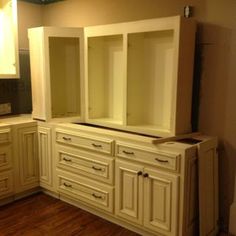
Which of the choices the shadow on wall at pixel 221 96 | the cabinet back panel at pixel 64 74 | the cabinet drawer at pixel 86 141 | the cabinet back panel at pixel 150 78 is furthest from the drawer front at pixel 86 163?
the shadow on wall at pixel 221 96

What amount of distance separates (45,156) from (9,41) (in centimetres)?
135

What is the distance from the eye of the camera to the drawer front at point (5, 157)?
287 cm

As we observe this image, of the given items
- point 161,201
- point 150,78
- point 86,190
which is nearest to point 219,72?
point 150,78

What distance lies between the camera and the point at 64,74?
335 centimetres

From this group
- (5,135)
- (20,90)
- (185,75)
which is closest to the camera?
(185,75)

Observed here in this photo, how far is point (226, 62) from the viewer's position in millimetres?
2289

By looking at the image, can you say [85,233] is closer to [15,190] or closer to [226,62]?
[15,190]

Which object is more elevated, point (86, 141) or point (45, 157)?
point (86, 141)

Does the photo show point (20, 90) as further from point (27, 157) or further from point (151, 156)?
point (151, 156)

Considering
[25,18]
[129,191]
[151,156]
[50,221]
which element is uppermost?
[25,18]

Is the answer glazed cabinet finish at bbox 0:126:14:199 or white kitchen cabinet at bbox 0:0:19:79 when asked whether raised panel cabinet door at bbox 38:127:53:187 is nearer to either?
glazed cabinet finish at bbox 0:126:14:199

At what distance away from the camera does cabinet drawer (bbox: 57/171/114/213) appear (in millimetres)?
2564

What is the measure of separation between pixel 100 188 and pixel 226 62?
1542mm

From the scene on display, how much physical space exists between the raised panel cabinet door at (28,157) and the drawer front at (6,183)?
0.12 meters
